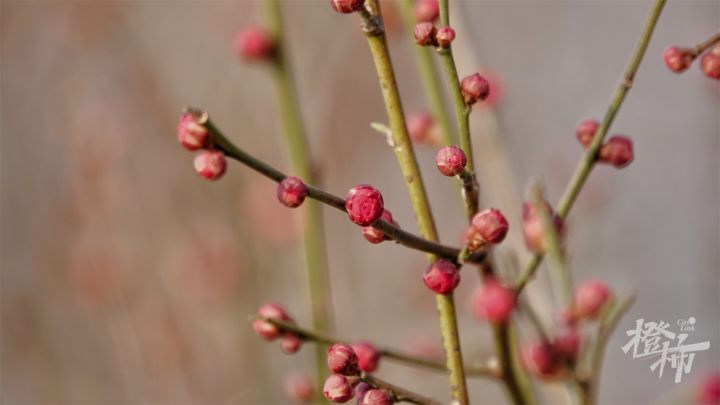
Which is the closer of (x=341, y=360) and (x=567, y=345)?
(x=341, y=360)

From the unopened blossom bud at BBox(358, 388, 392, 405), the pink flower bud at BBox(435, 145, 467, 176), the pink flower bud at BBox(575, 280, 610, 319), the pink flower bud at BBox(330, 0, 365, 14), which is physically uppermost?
the pink flower bud at BBox(330, 0, 365, 14)

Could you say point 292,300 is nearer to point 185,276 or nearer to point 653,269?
point 185,276

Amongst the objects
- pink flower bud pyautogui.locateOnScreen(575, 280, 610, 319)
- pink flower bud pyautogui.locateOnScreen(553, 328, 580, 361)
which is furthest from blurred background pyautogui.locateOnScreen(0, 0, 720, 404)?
pink flower bud pyautogui.locateOnScreen(553, 328, 580, 361)

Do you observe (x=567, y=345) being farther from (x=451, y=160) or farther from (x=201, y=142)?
(x=201, y=142)

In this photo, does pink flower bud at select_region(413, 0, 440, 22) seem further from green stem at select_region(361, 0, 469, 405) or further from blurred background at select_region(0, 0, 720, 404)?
blurred background at select_region(0, 0, 720, 404)

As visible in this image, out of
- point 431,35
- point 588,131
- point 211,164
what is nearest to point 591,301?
point 588,131

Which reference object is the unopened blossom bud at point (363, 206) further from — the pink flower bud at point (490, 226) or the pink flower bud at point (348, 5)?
the pink flower bud at point (348, 5)

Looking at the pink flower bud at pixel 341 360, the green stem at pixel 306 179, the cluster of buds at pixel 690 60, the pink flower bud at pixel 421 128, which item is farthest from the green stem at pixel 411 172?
the green stem at pixel 306 179
